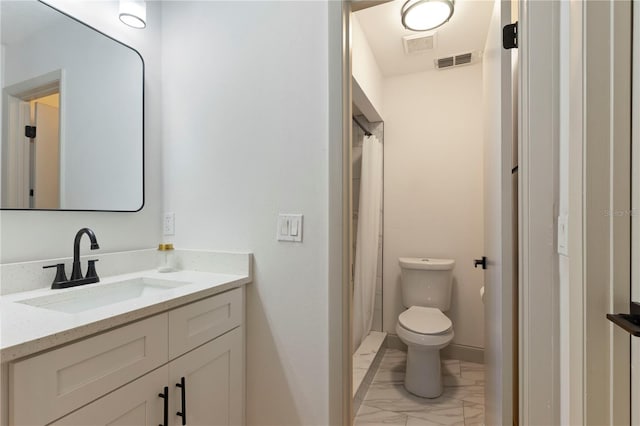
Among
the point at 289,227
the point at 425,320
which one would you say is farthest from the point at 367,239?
the point at 289,227

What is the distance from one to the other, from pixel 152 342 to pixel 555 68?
1.49 meters

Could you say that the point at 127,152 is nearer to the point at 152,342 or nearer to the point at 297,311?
the point at 152,342

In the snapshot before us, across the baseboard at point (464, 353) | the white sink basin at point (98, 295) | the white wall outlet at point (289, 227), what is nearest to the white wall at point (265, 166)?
the white wall outlet at point (289, 227)

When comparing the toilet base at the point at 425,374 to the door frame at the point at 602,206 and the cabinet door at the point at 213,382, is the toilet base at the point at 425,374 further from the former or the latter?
the door frame at the point at 602,206

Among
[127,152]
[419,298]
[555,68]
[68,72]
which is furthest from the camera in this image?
[419,298]

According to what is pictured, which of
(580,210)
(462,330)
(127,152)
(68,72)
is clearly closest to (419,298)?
(462,330)

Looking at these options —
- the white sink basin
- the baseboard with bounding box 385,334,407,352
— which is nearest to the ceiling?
the white sink basin

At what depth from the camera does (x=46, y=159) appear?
4.00 feet

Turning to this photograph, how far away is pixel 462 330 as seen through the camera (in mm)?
2504

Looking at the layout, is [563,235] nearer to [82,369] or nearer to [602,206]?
[602,206]

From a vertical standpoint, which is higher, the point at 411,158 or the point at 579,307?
the point at 411,158

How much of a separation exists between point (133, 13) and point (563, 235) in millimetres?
1891

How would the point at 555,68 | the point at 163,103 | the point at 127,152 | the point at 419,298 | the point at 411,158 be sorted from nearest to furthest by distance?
the point at 555,68 → the point at 127,152 → the point at 163,103 → the point at 419,298 → the point at 411,158

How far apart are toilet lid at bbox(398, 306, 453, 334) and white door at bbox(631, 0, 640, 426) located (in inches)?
50.3
